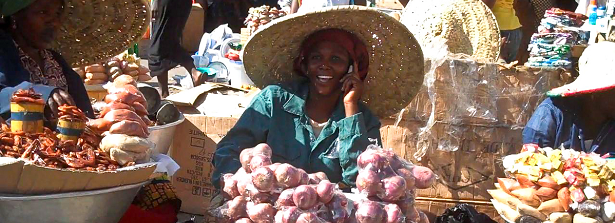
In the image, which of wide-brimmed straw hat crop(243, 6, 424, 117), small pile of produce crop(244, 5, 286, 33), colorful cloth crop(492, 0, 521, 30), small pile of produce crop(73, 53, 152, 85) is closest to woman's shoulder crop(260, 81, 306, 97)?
wide-brimmed straw hat crop(243, 6, 424, 117)

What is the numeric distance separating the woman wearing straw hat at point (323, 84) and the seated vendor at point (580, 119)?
0.56 meters

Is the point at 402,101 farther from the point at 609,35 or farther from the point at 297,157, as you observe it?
the point at 609,35

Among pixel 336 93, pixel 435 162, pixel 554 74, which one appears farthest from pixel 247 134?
pixel 554 74

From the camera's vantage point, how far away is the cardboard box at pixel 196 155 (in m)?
3.71

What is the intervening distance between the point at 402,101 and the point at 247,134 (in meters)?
0.71

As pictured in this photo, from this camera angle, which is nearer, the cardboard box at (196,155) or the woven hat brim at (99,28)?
the woven hat brim at (99,28)

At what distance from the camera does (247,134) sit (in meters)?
2.77

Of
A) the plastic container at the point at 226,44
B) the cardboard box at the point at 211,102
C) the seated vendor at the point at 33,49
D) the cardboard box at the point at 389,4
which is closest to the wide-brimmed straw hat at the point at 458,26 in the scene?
the cardboard box at the point at 211,102

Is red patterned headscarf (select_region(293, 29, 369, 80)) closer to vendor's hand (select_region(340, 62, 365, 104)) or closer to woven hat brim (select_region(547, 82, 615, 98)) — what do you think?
vendor's hand (select_region(340, 62, 365, 104))

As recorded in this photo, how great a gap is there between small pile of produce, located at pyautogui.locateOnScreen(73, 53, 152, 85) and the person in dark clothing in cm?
27

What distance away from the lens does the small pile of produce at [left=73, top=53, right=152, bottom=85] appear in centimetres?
539

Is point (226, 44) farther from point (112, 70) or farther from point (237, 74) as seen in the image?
point (112, 70)

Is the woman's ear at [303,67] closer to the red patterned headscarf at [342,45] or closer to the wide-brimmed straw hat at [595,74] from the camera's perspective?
the red patterned headscarf at [342,45]

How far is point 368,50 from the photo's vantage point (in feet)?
9.90
